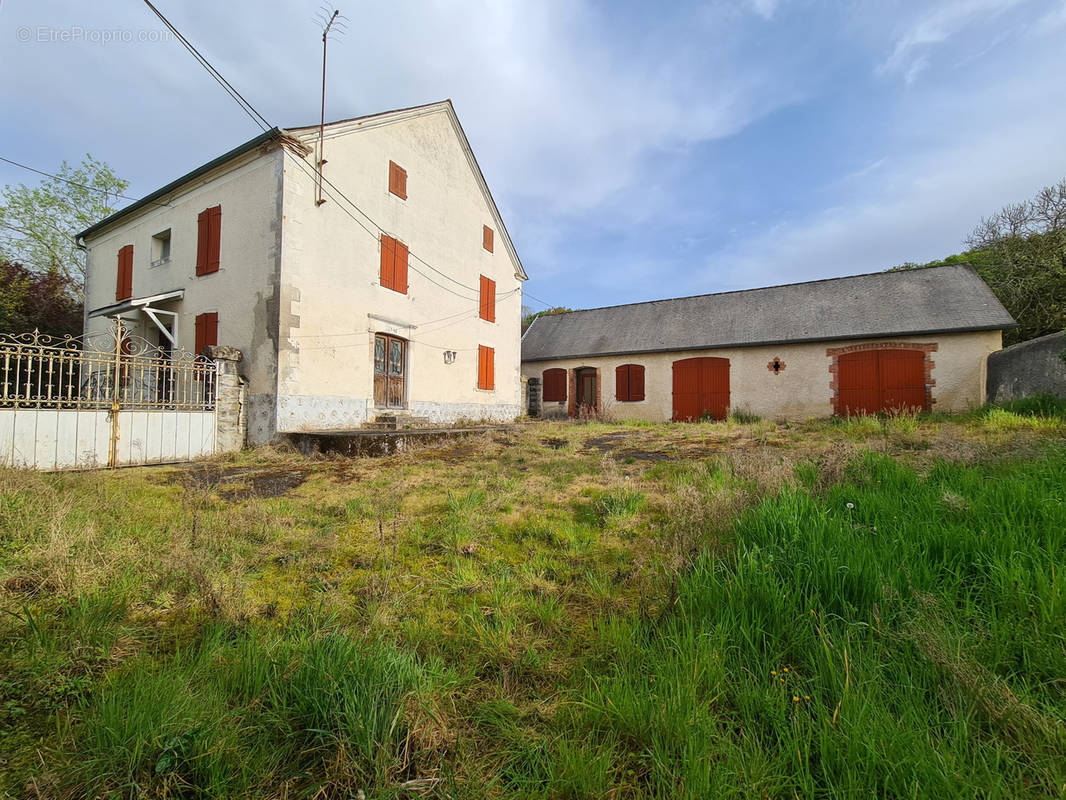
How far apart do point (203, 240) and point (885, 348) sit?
18433mm

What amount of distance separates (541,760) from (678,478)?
153 inches

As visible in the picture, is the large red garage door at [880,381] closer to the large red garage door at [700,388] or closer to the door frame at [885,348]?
the door frame at [885,348]

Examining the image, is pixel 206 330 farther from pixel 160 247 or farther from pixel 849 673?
pixel 849 673

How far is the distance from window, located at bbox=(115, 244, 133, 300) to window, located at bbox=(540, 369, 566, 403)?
13.6 meters

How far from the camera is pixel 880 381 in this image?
13.2 metres

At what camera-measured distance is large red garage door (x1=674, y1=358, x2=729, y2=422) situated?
15289 mm

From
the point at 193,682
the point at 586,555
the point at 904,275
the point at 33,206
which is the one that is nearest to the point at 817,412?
the point at 904,275

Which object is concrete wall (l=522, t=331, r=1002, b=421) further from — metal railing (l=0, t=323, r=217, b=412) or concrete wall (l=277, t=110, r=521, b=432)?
metal railing (l=0, t=323, r=217, b=412)

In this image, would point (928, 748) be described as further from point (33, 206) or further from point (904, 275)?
point (33, 206)

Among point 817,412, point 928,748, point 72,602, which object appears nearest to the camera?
point 928,748

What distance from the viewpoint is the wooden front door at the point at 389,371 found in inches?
430

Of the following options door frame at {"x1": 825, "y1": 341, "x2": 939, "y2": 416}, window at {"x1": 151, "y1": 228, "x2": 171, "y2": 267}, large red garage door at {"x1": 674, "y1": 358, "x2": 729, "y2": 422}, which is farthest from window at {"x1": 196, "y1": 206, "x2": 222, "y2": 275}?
door frame at {"x1": 825, "y1": 341, "x2": 939, "y2": 416}

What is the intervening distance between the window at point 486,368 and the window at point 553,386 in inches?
161

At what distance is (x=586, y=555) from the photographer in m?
3.00
